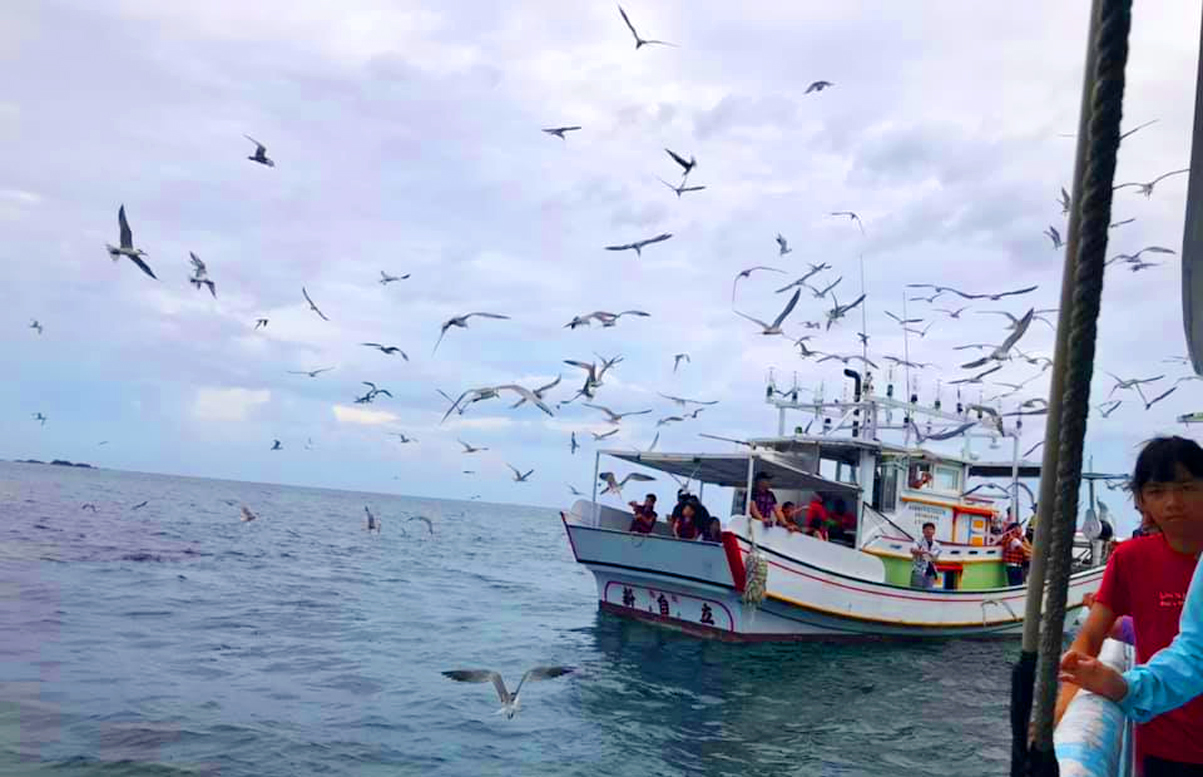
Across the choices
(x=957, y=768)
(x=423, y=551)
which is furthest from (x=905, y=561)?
(x=423, y=551)

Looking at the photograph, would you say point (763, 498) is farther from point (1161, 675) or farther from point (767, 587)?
point (1161, 675)

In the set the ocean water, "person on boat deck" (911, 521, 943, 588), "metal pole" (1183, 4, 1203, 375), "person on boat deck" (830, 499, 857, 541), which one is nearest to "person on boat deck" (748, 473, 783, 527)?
"person on boat deck" (830, 499, 857, 541)

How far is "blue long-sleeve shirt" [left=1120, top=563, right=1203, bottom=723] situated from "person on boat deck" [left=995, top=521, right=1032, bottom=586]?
70.0 ft

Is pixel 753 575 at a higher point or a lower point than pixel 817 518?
lower

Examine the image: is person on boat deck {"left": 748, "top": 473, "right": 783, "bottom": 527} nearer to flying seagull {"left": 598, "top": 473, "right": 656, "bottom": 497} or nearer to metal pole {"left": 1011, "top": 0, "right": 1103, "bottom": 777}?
flying seagull {"left": 598, "top": 473, "right": 656, "bottom": 497}

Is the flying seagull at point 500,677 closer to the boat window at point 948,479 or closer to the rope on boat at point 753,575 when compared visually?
the rope on boat at point 753,575

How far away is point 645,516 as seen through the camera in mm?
19578

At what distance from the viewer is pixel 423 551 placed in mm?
46156

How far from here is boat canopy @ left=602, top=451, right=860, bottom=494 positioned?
17.6 meters

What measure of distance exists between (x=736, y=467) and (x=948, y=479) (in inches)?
244

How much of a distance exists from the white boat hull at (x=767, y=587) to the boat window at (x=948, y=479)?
2.67 metres

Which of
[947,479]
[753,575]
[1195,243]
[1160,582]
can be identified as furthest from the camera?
[947,479]

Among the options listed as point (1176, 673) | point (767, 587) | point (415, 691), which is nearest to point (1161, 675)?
point (1176, 673)

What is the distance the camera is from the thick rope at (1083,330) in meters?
1.47
